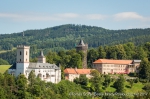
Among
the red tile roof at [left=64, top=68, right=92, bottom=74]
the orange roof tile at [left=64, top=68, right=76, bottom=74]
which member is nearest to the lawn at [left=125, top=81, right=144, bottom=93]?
the red tile roof at [left=64, top=68, right=92, bottom=74]

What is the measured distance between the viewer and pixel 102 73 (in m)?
123

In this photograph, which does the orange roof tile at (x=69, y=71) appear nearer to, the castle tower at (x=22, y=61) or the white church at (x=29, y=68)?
the white church at (x=29, y=68)

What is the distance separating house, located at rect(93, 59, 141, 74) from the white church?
22786 mm

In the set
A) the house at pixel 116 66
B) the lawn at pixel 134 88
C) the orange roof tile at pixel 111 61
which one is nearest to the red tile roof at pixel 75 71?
the house at pixel 116 66

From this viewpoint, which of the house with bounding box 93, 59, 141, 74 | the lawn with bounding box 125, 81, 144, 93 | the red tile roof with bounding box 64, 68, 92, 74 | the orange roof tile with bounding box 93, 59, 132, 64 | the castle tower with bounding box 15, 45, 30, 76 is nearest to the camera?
the castle tower with bounding box 15, 45, 30, 76

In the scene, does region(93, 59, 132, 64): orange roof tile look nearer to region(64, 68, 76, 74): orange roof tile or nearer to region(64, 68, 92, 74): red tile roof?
region(64, 68, 92, 74): red tile roof

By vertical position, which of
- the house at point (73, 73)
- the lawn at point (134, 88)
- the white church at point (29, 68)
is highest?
the white church at point (29, 68)

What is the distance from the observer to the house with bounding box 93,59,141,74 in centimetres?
12409

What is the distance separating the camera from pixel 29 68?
97188 mm

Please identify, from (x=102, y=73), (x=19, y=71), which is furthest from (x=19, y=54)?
(x=102, y=73)

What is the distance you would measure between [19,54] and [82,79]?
18526 millimetres

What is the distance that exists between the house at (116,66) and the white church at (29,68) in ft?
74.8

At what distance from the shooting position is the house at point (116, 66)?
12409 centimetres

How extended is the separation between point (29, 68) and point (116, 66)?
119 feet
